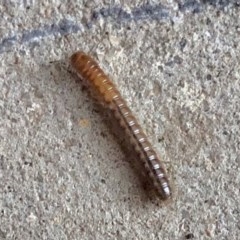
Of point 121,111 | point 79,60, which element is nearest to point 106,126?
point 121,111

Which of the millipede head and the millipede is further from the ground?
the millipede head

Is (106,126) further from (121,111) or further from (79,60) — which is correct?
(79,60)

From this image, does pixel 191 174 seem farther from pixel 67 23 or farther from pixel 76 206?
pixel 67 23

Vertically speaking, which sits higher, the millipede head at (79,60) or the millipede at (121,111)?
the millipede head at (79,60)

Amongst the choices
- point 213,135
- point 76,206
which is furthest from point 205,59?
point 76,206
